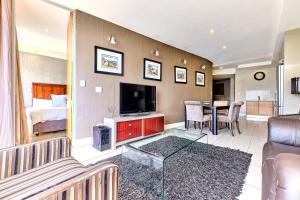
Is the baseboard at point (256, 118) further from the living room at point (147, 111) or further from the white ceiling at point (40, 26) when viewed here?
the white ceiling at point (40, 26)

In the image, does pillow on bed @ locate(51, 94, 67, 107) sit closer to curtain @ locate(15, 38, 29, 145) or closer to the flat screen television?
the flat screen television

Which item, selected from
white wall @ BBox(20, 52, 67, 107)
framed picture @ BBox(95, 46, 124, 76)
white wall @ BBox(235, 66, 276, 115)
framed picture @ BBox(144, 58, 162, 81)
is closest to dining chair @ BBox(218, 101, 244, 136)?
framed picture @ BBox(144, 58, 162, 81)

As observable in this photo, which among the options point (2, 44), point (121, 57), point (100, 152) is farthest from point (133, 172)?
point (121, 57)

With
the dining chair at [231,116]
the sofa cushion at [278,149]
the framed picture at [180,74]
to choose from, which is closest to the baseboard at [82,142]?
the sofa cushion at [278,149]

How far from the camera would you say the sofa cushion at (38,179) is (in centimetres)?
84

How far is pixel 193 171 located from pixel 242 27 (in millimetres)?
3340

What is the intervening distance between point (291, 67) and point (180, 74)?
2779 mm

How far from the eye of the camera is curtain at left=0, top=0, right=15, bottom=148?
63.9 inches

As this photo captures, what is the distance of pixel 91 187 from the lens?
0.78m

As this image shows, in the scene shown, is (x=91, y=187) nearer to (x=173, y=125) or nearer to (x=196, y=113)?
(x=196, y=113)

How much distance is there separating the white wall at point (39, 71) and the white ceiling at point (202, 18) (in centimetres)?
199

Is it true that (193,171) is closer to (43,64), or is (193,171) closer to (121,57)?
(121,57)

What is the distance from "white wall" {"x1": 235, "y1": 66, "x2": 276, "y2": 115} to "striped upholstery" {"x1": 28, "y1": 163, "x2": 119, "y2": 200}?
8533 mm

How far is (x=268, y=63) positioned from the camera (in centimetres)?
644
